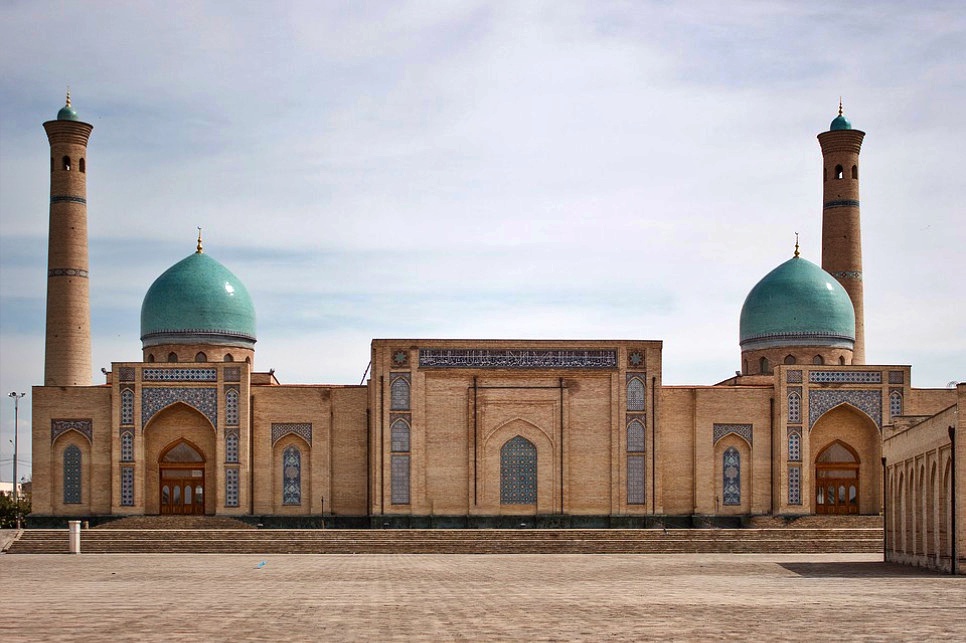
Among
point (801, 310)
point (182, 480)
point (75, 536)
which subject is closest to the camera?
point (75, 536)

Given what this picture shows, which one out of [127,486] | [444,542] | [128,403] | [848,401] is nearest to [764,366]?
[848,401]

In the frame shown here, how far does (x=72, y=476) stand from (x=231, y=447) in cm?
380

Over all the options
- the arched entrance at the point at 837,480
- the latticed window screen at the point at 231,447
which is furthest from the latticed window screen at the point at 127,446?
the arched entrance at the point at 837,480

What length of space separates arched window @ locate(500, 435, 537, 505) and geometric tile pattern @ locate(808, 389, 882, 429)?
674 cm

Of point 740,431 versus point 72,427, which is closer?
point 72,427

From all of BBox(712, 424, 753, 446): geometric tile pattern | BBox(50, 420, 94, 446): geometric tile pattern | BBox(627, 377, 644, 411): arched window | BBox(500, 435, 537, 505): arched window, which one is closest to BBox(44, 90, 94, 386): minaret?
BBox(50, 420, 94, 446): geometric tile pattern

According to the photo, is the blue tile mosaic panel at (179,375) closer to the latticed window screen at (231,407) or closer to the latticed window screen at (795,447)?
the latticed window screen at (231,407)

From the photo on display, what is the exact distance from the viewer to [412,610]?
13.1 metres

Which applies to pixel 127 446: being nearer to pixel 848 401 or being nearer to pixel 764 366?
pixel 764 366

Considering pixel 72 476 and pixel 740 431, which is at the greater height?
pixel 740 431

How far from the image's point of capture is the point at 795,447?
3262 centimetres

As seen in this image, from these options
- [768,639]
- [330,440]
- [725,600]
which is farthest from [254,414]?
[768,639]

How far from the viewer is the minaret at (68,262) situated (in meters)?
35.2

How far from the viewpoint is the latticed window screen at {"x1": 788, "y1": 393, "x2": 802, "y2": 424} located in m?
32.7
